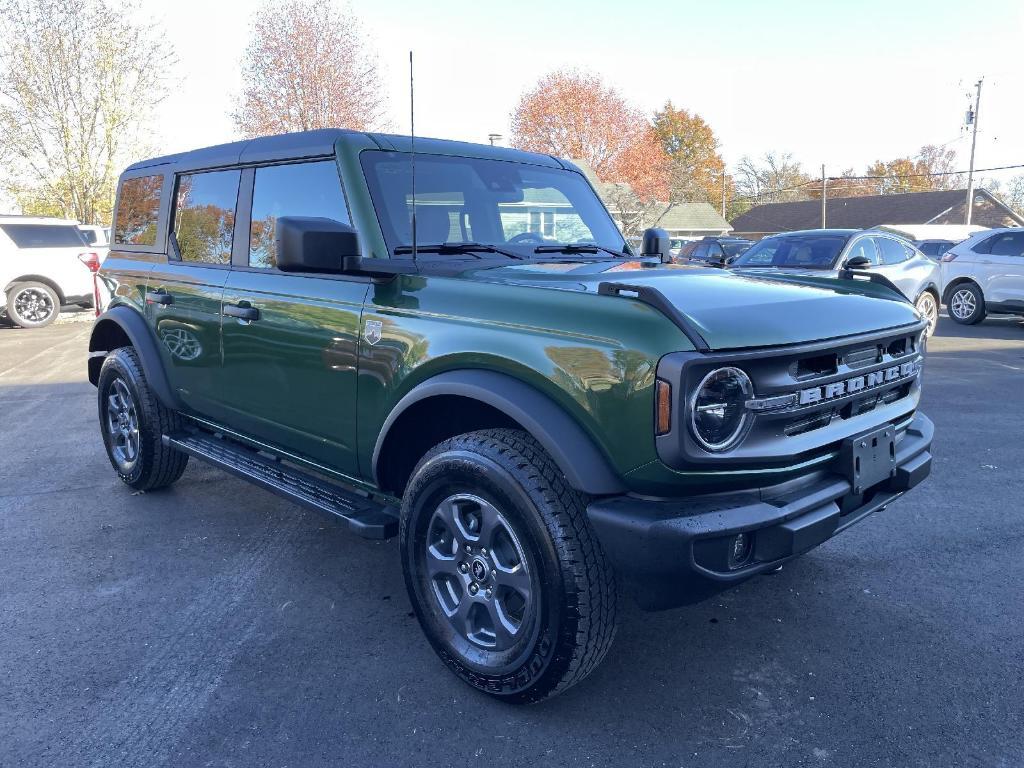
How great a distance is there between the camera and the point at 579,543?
2.50 metres

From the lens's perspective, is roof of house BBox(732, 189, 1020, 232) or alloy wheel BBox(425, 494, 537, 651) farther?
roof of house BBox(732, 189, 1020, 232)

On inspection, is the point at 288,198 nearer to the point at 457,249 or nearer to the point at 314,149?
the point at 314,149

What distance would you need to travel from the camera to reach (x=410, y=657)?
313 centimetres

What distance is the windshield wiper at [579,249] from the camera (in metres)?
3.71

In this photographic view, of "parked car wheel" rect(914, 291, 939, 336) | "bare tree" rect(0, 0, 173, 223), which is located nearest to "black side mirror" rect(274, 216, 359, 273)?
"parked car wheel" rect(914, 291, 939, 336)

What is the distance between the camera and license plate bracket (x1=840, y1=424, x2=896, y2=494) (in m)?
2.68

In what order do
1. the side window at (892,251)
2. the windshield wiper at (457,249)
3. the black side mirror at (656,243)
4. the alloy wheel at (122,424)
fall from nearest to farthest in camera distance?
the windshield wiper at (457,249)
the black side mirror at (656,243)
the alloy wheel at (122,424)
the side window at (892,251)

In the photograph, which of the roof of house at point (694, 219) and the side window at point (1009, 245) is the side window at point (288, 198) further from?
the roof of house at point (694, 219)

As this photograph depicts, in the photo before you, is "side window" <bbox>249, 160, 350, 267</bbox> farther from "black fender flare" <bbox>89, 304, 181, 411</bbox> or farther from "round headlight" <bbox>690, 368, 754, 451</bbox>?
"round headlight" <bbox>690, 368, 754, 451</bbox>

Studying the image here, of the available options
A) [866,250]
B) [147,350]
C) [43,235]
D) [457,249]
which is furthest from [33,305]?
[866,250]

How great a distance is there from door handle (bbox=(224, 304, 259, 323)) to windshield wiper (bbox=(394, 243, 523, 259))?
34.7 inches

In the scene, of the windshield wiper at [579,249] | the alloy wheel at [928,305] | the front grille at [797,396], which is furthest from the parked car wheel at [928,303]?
the front grille at [797,396]

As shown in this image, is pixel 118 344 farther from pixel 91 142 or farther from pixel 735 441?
pixel 91 142

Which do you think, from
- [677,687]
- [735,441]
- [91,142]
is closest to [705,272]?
[735,441]
